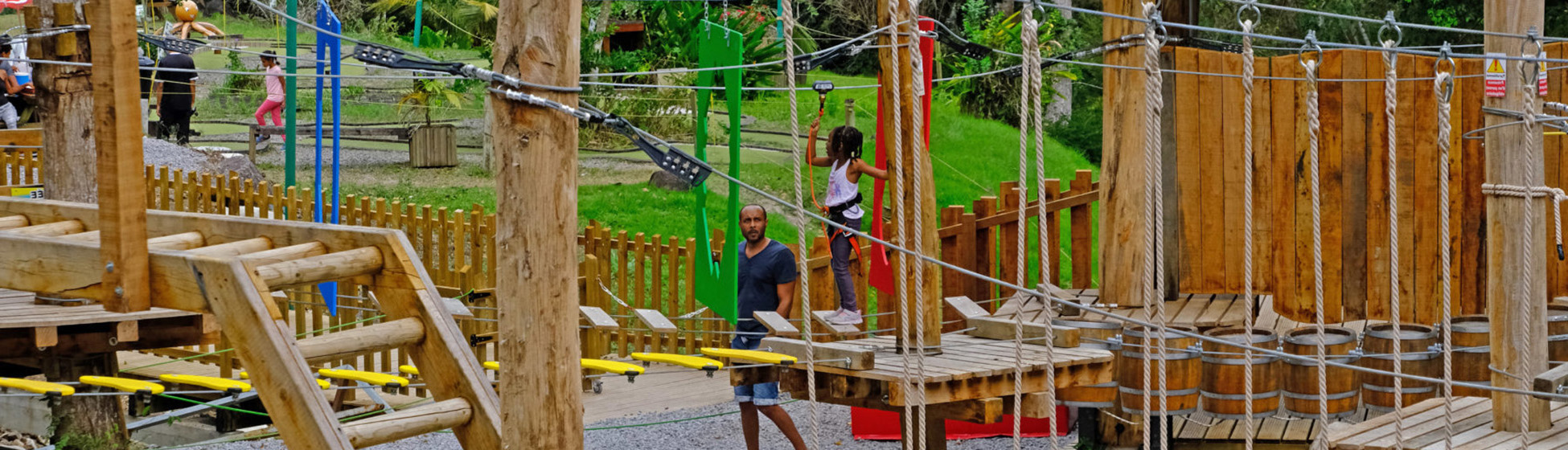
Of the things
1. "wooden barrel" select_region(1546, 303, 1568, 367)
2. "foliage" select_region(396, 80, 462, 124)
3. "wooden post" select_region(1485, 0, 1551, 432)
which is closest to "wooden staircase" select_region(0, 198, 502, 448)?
"wooden post" select_region(1485, 0, 1551, 432)

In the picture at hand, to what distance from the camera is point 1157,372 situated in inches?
253

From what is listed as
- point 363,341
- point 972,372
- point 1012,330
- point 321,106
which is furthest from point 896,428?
point 363,341

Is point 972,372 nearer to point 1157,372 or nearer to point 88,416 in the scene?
point 1157,372

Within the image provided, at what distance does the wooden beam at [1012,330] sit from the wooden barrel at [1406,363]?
4.52 feet

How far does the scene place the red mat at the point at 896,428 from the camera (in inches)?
328

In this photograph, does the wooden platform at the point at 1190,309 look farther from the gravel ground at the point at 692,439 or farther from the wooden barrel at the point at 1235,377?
the gravel ground at the point at 692,439

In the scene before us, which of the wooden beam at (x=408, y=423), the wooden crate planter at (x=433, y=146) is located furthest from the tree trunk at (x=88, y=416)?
the wooden crate planter at (x=433, y=146)

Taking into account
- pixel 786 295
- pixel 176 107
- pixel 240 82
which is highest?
pixel 240 82

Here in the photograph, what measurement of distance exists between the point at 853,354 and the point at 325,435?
2.18 metres

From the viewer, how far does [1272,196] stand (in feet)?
22.6

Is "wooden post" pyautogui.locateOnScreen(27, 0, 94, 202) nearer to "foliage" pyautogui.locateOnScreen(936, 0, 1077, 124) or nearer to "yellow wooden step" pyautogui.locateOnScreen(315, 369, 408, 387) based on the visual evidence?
"yellow wooden step" pyautogui.locateOnScreen(315, 369, 408, 387)

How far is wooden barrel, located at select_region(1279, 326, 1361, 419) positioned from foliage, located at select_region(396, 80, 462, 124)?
11.9m

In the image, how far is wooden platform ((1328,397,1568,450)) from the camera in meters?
5.18

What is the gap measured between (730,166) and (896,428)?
2494 millimetres
